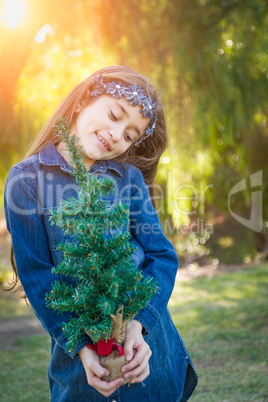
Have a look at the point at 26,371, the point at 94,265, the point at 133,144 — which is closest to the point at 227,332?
the point at 26,371

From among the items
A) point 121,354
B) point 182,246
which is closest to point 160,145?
point 121,354

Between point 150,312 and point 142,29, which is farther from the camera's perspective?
point 142,29

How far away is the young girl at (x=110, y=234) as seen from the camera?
4.12 feet

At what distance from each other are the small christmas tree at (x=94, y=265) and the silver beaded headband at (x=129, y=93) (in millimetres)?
448

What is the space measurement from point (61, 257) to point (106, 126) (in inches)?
17.5

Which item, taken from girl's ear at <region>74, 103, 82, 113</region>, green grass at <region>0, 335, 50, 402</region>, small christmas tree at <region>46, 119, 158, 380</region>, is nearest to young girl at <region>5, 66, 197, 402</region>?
girl's ear at <region>74, 103, 82, 113</region>

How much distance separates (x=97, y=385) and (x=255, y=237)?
9.58 m

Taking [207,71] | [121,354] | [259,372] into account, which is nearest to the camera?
[121,354]

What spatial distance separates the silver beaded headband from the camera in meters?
1.51

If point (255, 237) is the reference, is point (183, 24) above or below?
above

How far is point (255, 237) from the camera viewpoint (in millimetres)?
10289

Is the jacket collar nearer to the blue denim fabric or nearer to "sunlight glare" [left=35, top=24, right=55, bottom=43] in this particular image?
the blue denim fabric

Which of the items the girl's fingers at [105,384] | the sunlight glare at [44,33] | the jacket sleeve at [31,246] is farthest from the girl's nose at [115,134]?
the sunlight glare at [44,33]

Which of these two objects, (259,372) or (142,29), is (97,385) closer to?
(259,372)
